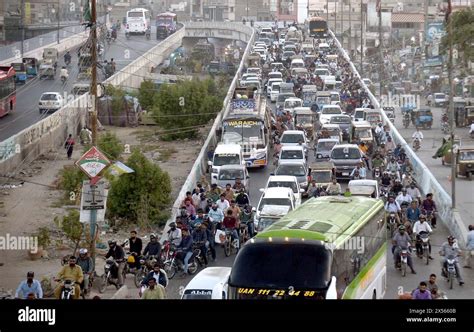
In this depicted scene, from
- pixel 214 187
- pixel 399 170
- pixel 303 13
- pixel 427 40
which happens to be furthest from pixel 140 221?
pixel 303 13

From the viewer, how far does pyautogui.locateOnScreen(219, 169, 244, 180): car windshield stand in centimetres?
2837

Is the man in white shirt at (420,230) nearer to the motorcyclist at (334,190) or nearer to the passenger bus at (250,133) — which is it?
the motorcyclist at (334,190)

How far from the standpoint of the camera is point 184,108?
44.1 meters

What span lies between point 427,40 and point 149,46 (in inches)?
683

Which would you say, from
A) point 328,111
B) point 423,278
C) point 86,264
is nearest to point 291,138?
point 328,111

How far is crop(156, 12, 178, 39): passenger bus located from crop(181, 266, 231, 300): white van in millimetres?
70052

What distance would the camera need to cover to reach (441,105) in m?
56.0

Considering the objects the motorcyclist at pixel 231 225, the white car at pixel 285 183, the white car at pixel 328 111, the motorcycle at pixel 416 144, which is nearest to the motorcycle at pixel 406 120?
the white car at pixel 328 111

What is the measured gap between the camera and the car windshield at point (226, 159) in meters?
30.5

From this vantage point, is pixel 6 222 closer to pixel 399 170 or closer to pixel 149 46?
pixel 399 170

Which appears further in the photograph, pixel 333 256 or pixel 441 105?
pixel 441 105

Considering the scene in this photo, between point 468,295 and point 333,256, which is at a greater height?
point 333,256

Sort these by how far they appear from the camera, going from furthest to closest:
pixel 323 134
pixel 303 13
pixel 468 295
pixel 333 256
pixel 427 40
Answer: pixel 303 13
pixel 427 40
pixel 323 134
pixel 468 295
pixel 333 256

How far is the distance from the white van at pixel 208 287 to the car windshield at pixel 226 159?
15.0m
